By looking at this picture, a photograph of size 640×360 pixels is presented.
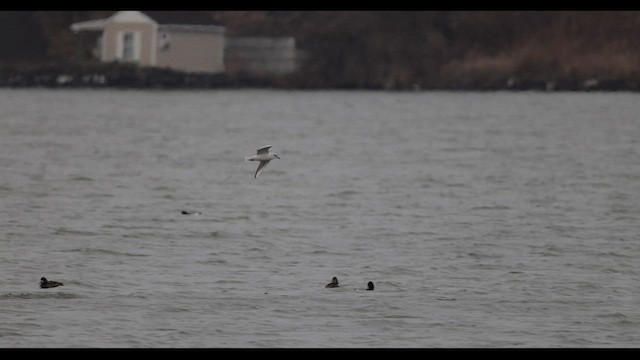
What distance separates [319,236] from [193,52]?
1855 inches

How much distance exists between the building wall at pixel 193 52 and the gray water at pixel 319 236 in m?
14.9

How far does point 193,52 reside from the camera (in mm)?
73062

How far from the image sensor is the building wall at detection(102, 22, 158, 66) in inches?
2758

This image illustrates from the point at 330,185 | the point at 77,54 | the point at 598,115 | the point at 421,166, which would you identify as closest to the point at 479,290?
the point at 330,185

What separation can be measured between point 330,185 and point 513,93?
153 feet

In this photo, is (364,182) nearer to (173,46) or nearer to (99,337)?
(99,337)

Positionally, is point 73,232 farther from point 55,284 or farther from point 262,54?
point 262,54

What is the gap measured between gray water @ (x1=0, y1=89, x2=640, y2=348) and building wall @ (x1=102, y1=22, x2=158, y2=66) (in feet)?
45.0

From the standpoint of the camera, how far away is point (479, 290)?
20.9 m

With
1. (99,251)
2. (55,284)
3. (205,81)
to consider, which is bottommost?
A: (55,284)

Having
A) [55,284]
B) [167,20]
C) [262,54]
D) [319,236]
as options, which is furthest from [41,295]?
[262,54]

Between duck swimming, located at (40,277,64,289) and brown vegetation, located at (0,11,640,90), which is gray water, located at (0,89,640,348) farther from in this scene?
brown vegetation, located at (0,11,640,90)

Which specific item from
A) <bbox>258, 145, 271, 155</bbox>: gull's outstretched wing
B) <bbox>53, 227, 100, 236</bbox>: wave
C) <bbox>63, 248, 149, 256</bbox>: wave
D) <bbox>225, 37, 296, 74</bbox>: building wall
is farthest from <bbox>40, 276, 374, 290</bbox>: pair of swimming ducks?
<bbox>225, 37, 296, 74</bbox>: building wall

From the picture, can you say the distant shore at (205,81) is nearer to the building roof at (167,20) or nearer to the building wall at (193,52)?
the building wall at (193,52)
